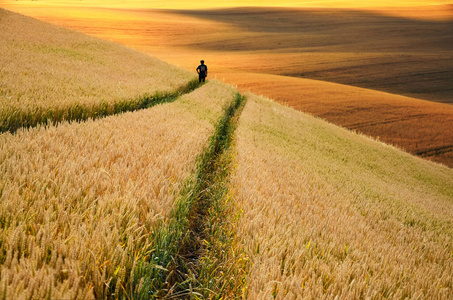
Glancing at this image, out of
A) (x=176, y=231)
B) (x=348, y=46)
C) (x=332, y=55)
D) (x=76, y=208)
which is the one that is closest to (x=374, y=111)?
(x=176, y=231)

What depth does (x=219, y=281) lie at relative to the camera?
2.11 meters

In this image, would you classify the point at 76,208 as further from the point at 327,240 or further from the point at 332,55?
the point at 332,55

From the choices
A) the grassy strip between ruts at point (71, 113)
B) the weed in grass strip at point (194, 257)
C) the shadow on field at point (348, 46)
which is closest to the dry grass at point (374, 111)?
the shadow on field at point (348, 46)

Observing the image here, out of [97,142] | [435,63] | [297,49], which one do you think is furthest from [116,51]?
[435,63]

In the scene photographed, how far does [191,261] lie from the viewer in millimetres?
2566

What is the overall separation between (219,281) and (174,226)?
0.55 metres

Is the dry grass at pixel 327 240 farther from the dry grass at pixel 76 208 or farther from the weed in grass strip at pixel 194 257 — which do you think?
the dry grass at pixel 76 208

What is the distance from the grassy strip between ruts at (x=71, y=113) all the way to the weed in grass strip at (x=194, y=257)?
2.60 metres

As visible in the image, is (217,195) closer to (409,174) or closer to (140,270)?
(140,270)

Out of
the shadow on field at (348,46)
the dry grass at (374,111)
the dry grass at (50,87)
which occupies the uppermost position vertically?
the shadow on field at (348,46)

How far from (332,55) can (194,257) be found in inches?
2032

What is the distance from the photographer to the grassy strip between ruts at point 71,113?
471 cm

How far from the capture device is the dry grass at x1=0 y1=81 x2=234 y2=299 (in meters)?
1.37

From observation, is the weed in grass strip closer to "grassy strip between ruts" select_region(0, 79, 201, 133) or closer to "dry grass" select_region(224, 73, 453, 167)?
"grassy strip between ruts" select_region(0, 79, 201, 133)
